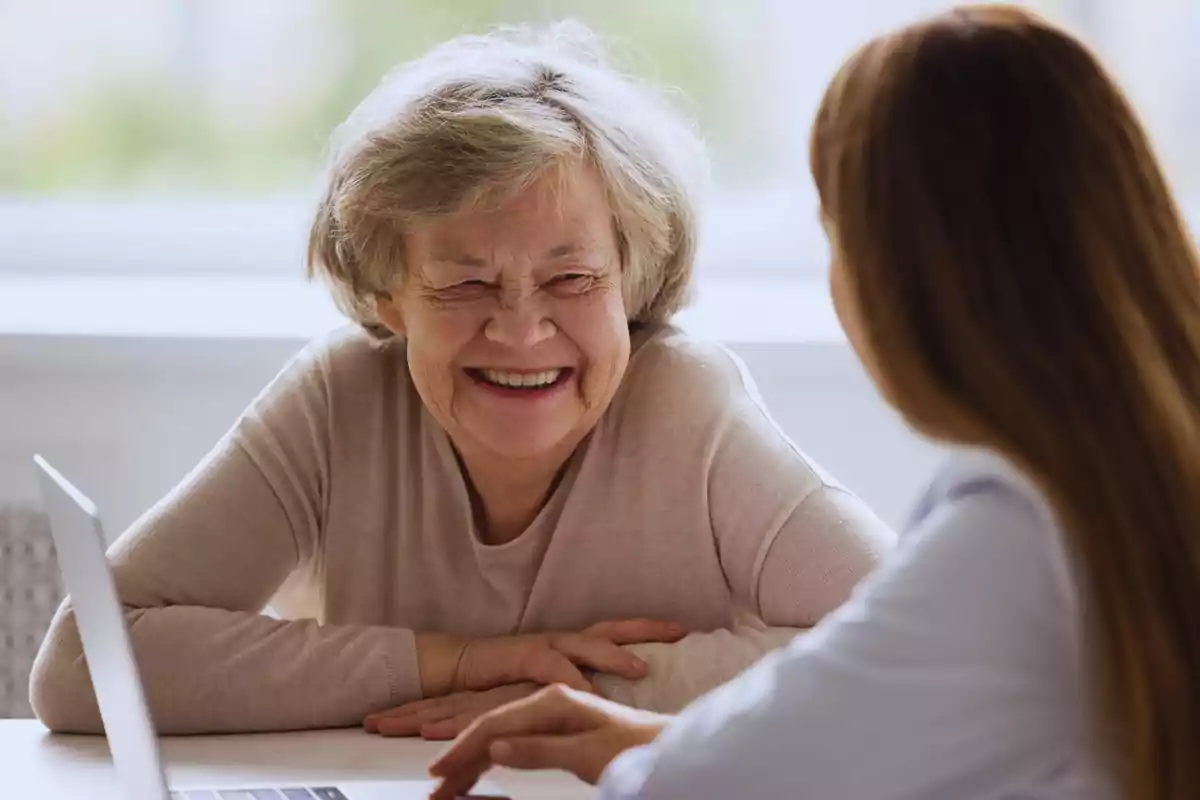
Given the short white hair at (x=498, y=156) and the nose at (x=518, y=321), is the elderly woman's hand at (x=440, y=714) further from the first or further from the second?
the short white hair at (x=498, y=156)

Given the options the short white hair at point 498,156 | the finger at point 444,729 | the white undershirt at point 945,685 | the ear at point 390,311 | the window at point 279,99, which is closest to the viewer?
the white undershirt at point 945,685

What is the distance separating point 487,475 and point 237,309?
1.08 metres

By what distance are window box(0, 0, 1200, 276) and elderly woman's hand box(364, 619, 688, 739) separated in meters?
1.31

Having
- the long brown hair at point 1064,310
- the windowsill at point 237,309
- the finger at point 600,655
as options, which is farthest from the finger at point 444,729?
the windowsill at point 237,309

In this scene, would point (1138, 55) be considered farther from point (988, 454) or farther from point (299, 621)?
point (988, 454)

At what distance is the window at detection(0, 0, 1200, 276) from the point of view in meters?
2.77

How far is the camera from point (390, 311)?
5.64 ft

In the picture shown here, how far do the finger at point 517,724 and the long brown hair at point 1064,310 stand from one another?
0.35m

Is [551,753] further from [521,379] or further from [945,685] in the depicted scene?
[521,379]

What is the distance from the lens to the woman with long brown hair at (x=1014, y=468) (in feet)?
2.81

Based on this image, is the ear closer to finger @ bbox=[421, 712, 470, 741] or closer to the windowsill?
finger @ bbox=[421, 712, 470, 741]

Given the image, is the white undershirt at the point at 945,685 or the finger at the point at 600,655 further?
the finger at the point at 600,655

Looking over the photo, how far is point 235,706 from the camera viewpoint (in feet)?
4.91

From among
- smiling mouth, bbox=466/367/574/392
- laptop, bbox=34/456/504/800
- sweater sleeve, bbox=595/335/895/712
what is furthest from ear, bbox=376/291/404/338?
laptop, bbox=34/456/504/800
